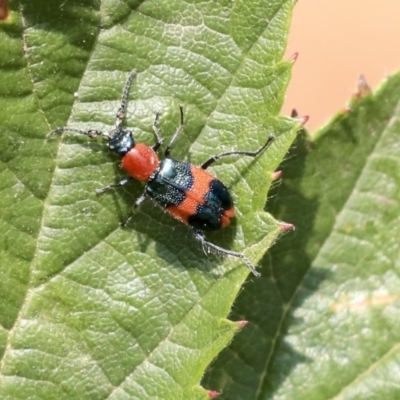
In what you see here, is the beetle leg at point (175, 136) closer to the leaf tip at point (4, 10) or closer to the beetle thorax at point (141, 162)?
the beetle thorax at point (141, 162)

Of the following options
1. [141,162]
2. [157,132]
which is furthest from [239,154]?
[141,162]

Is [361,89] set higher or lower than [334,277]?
higher

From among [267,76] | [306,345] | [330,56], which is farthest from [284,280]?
[330,56]

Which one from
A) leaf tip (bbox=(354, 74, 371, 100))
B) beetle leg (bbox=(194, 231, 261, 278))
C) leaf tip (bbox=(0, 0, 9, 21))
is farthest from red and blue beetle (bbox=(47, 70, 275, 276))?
leaf tip (bbox=(354, 74, 371, 100))

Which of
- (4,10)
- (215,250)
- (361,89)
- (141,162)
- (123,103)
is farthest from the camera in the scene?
(361,89)

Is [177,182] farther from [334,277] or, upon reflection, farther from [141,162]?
[334,277]

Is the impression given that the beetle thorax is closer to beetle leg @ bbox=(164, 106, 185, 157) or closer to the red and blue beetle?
the red and blue beetle

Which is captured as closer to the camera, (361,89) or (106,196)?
(106,196)

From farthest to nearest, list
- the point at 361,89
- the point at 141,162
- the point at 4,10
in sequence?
Answer: the point at 361,89 → the point at 141,162 → the point at 4,10
